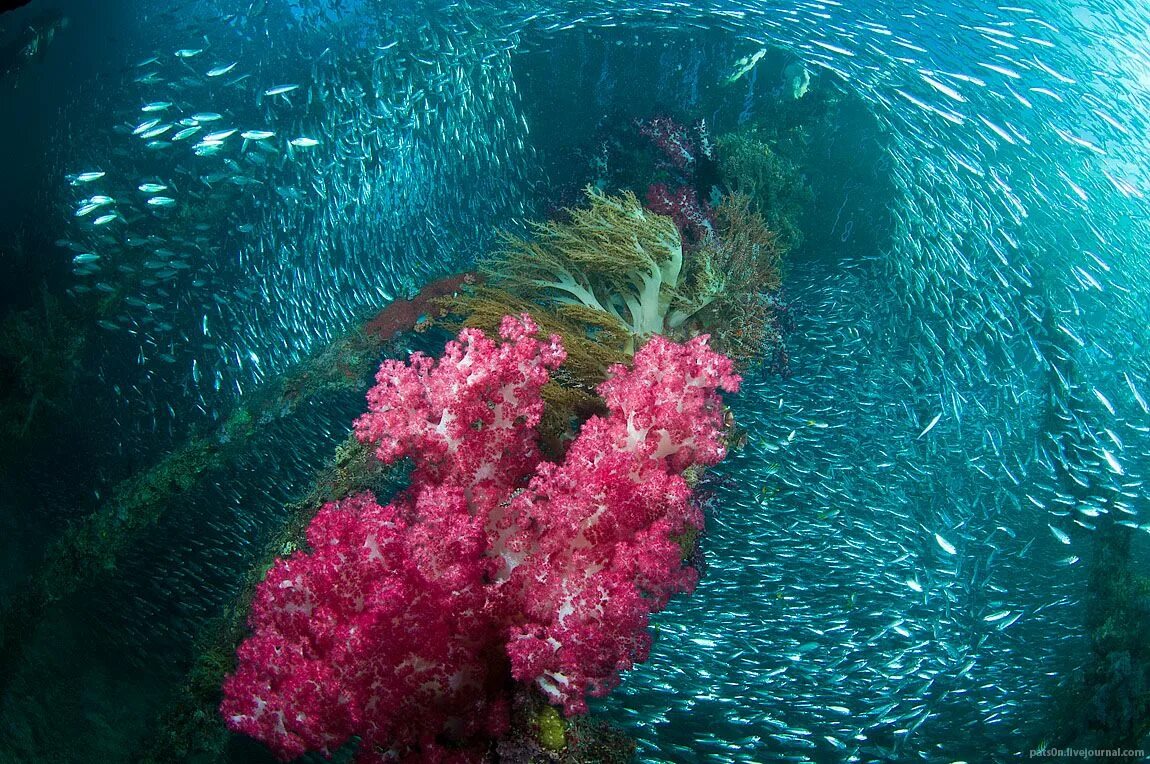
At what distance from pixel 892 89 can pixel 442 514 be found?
21.0 feet

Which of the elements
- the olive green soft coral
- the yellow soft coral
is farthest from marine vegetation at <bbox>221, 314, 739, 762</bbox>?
the olive green soft coral

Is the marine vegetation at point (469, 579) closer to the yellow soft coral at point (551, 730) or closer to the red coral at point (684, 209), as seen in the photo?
the yellow soft coral at point (551, 730)

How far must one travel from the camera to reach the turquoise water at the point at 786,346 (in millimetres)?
3877

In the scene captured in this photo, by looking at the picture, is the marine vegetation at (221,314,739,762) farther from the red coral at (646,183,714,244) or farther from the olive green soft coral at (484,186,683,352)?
the red coral at (646,183,714,244)

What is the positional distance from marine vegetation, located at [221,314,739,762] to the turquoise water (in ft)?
3.61

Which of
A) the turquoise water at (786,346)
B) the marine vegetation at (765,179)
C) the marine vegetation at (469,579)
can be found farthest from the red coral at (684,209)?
the marine vegetation at (469,579)

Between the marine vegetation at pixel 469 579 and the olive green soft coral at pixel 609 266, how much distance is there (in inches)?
54.1

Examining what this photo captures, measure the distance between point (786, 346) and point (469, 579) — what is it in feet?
11.5

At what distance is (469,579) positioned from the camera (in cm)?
259

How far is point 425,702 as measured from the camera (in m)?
2.51

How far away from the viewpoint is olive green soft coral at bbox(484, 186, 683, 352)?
4.27 m

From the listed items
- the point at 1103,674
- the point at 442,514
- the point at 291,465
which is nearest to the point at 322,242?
the point at 291,465

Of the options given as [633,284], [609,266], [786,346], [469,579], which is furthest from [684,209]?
[469,579]

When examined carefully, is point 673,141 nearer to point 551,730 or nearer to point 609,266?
point 609,266
